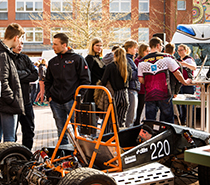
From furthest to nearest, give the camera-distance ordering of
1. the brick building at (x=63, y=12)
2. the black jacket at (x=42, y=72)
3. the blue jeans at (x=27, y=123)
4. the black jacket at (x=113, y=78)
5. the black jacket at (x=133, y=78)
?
the brick building at (x=63, y=12) → the black jacket at (x=42, y=72) → the black jacket at (x=133, y=78) → the black jacket at (x=113, y=78) → the blue jeans at (x=27, y=123)

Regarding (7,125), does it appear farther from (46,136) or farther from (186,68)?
(186,68)

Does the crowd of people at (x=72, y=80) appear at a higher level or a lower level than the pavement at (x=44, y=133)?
higher

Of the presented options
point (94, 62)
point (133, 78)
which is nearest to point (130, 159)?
point (94, 62)

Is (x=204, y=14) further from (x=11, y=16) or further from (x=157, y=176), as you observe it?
(x=11, y=16)

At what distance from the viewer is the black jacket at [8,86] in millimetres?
4664

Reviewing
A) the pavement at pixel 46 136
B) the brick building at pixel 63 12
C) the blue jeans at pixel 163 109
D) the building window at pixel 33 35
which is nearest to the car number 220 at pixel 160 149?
the pavement at pixel 46 136

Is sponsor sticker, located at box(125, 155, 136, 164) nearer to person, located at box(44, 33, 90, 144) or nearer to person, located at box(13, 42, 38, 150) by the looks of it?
person, located at box(44, 33, 90, 144)

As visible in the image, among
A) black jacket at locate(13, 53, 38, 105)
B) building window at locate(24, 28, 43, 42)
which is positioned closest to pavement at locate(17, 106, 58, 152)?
black jacket at locate(13, 53, 38, 105)

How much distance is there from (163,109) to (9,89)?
268 centimetres

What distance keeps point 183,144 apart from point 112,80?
8.04ft

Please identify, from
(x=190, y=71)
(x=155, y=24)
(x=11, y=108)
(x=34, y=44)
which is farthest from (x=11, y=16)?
(x=11, y=108)

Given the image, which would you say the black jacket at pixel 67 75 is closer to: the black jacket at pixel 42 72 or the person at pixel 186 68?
the person at pixel 186 68

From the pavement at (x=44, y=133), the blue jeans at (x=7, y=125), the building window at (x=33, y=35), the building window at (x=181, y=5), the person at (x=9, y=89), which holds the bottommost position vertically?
the pavement at (x=44, y=133)

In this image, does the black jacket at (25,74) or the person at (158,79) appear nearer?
the black jacket at (25,74)
